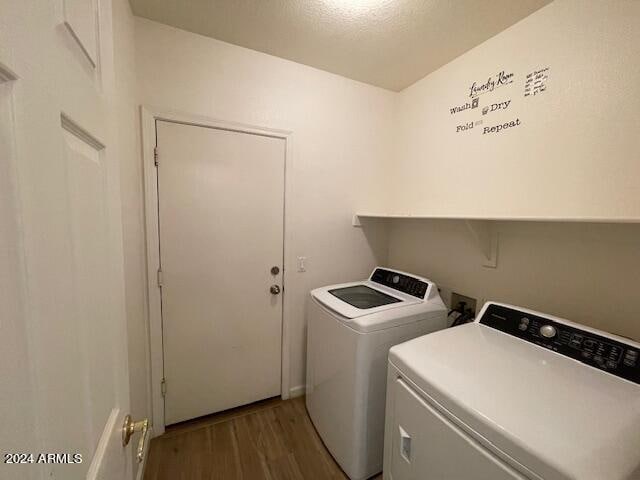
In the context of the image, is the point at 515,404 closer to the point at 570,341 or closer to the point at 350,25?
the point at 570,341

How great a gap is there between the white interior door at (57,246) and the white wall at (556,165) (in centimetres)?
179

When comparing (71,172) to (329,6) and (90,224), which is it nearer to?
(90,224)

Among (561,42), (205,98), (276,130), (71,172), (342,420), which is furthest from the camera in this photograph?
(276,130)

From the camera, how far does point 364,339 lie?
4.16ft

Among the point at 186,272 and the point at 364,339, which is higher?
the point at 186,272

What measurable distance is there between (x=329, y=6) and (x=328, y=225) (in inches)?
52.1

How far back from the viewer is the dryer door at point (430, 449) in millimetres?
701

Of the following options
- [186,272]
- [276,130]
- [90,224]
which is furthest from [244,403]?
[276,130]

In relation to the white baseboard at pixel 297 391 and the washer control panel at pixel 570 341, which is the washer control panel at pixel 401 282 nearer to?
the washer control panel at pixel 570 341

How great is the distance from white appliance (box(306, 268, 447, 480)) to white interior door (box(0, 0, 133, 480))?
979 mm

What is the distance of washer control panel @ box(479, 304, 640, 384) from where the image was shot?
848 millimetres

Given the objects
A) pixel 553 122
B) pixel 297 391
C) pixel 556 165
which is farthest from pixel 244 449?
pixel 553 122

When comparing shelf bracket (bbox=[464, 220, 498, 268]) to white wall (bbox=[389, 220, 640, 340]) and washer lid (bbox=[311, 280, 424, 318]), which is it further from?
washer lid (bbox=[311, 280, 424, 318])

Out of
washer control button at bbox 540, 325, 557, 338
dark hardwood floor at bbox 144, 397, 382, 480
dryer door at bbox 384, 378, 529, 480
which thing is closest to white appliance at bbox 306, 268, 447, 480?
dark hardwood floor at bbox 144, 397, 382, 480
